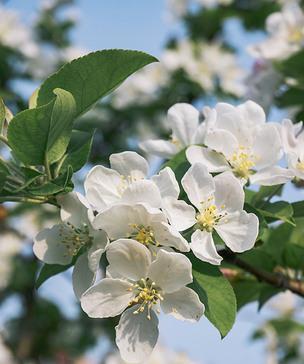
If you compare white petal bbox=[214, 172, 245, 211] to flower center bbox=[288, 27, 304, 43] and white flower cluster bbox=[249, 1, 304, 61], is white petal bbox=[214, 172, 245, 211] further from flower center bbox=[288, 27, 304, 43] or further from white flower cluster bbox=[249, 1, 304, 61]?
flower center bbox=[288, 27, 304, 43]

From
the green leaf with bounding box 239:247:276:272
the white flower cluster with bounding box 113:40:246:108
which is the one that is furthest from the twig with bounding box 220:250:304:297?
the white flower cluster with bounding box 113:40:246:108

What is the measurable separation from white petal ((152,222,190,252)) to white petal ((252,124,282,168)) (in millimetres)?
271

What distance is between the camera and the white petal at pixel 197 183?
1.07m

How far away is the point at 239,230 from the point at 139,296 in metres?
0.17

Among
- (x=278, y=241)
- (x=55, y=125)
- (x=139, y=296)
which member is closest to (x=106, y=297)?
(x=139, y=296)

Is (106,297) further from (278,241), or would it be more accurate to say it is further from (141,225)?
(278,241)

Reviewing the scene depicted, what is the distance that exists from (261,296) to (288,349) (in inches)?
99.4

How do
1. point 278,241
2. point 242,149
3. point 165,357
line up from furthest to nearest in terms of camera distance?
point 165,357 < point 278,241 < point 242,149

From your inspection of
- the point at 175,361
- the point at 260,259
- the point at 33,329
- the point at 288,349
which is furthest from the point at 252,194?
the point at 33,329

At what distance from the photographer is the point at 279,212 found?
113 centimetres

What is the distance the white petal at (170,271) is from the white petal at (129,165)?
0.18m

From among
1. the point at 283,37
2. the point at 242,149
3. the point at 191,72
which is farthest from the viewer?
the point at 191,72

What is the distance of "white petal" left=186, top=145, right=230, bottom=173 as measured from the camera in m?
1.14

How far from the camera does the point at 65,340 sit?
17.5 ft
